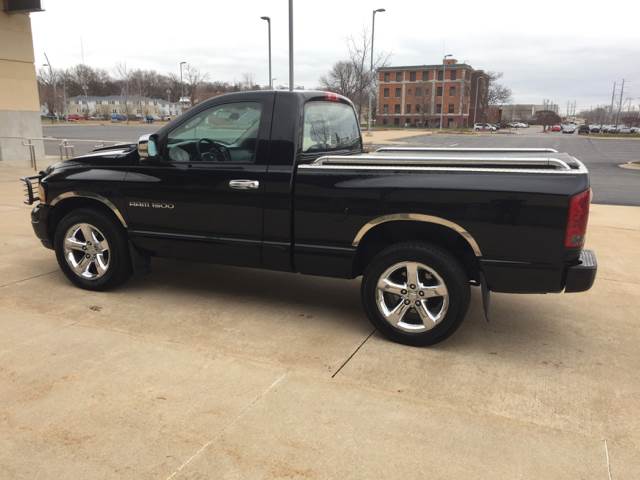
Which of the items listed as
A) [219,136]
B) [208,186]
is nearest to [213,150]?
[219,136]

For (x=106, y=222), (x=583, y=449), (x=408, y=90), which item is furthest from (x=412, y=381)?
(x=408, y=90)

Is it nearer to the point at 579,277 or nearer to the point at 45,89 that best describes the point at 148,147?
the point at 579,277

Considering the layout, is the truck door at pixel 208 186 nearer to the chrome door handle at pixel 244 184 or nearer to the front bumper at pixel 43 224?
the chrome door handle at pixel 244 184

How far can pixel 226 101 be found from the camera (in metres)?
4.50

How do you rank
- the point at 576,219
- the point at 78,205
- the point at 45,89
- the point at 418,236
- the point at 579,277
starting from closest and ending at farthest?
the point at 576,219 < the point at 579,277 < the point at 418,236 < the point at 78,205 < the point at 45,89

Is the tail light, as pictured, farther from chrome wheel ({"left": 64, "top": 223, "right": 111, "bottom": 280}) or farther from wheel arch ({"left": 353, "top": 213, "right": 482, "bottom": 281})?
chrome wheel ({"left": 64, "top": 223, "right": 111, "bottom": 280})

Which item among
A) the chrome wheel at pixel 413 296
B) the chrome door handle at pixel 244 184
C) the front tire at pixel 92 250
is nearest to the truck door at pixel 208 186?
the chrome door handle at pixel 244 184

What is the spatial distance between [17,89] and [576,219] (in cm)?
1674

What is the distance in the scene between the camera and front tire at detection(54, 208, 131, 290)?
493cm

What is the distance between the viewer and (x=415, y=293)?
3855mm

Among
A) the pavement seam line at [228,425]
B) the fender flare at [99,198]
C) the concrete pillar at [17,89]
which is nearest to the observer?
the pavement seam line at [228,425]

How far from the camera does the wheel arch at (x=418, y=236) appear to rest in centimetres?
377

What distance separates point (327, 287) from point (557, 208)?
253cm

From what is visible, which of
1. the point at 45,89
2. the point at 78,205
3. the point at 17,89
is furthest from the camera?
the point at 45,89
